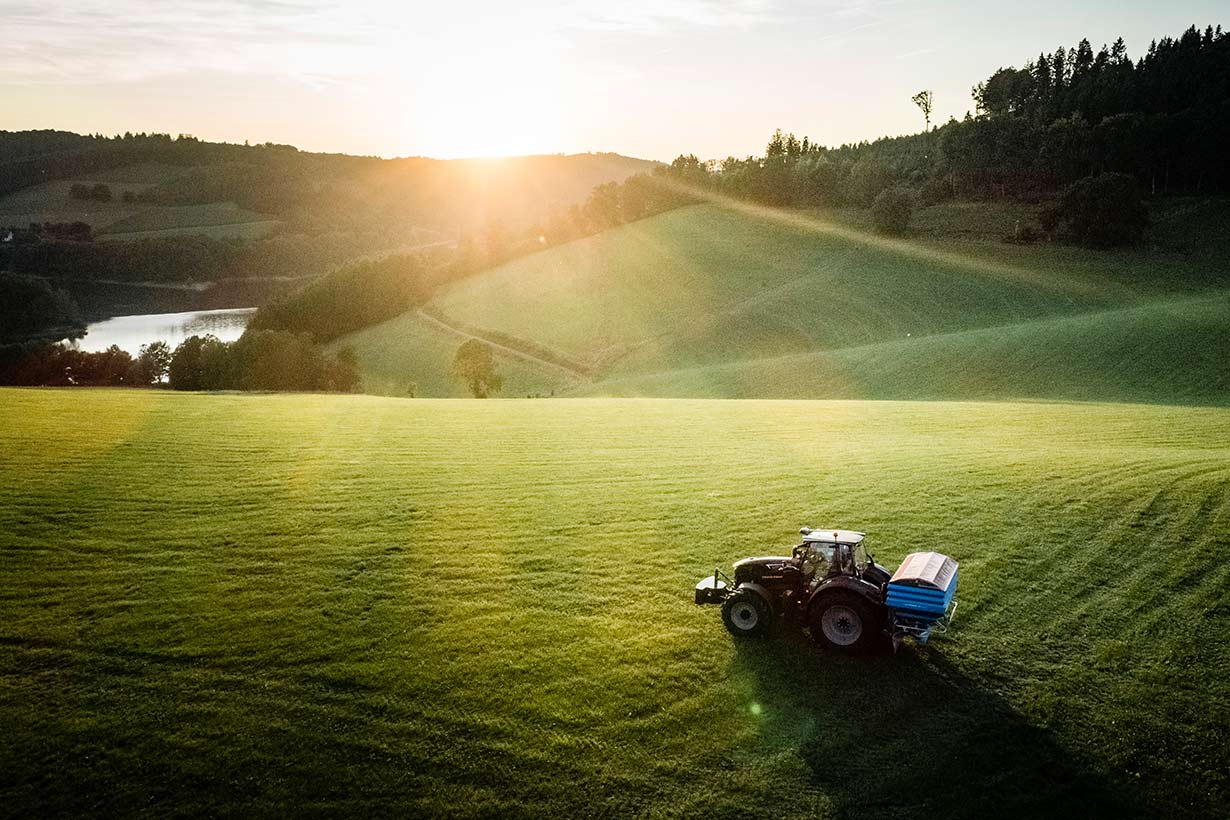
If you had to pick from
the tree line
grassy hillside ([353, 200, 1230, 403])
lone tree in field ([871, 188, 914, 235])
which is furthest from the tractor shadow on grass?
lone tree in field ([871, 188, 914, 235])

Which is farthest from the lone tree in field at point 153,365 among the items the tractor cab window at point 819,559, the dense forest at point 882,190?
the tractor cab window at point 819,559

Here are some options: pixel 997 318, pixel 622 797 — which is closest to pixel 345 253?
pixel 997 318

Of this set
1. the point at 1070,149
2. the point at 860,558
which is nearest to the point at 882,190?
the point at 1070,149

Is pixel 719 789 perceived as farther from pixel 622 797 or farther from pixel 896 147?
pixel 896 147

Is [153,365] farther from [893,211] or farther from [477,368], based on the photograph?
[893,211]

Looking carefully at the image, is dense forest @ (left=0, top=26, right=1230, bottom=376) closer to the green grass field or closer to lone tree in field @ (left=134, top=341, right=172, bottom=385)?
lone tree in field @ (left=134, top=341, right=172, bottom=385)

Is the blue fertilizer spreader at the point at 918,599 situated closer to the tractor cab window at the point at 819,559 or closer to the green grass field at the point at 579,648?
the green grass field at the point at 579,648
